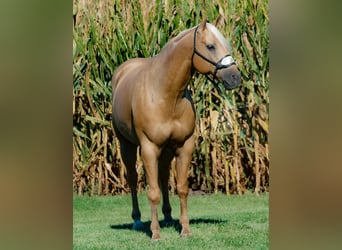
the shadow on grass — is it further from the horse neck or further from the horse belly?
the horse neck

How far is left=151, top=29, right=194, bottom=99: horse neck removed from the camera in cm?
405

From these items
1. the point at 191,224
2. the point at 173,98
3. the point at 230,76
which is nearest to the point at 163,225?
the point at 191,224

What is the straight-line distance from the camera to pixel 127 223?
4.79 m

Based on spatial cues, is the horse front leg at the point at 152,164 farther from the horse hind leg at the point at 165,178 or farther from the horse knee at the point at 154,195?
the horse hind leg at the point at 165,178

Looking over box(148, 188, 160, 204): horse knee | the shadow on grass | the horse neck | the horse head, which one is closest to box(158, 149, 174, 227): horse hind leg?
the shadow on grass

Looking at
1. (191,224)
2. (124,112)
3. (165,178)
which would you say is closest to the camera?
(124,112)

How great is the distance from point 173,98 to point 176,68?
7.0 inches

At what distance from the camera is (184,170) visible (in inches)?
166

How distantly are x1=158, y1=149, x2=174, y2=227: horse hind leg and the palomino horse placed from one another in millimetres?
63

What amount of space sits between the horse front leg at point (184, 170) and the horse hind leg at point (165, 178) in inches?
5.3

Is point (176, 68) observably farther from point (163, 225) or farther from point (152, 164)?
point (163, 225)
